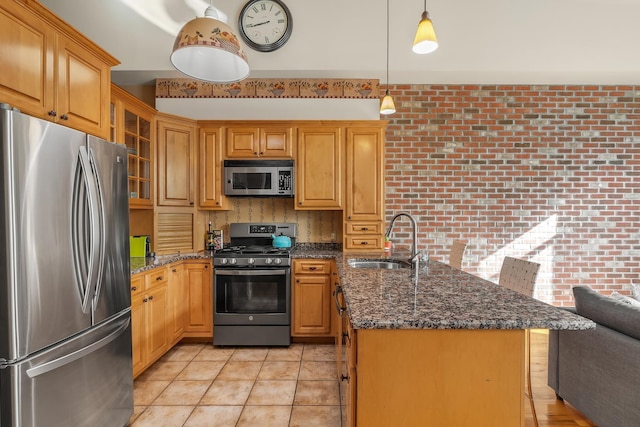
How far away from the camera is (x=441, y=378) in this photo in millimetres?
1148

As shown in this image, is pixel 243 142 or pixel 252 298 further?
pixel 243 142

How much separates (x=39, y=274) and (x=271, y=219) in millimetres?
2493

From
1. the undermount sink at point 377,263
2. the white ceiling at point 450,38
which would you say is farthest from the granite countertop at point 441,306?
the white ceiling at point 450,38

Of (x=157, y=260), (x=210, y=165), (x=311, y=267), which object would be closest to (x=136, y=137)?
(x=210, y=165)

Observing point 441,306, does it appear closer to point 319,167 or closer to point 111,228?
point 111,228

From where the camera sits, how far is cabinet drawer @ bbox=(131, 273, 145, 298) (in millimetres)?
2344

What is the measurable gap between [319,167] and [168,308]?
1.95 metres

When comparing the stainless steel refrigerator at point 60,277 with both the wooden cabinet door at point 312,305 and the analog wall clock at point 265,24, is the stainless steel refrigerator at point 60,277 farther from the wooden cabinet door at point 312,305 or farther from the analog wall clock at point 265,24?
the analog wall clock at point 265,24

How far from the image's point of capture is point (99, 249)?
1.71m

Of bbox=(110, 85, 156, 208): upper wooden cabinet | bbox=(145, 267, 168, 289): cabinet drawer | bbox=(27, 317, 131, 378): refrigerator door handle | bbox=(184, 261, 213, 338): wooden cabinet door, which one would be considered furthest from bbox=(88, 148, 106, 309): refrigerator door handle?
bbox=(184, 261, 213, 338): wooden cabinet door

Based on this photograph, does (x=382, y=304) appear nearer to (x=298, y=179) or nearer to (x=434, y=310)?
(x=434, y=310)

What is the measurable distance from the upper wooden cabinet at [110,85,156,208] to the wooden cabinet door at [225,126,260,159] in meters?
0.72

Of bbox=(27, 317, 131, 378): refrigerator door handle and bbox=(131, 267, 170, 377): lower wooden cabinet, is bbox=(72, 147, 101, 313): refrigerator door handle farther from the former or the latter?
bbox=(131, 267, 170, 377): lower wooden cabinet

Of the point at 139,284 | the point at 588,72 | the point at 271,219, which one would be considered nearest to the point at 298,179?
the point at 271,219
